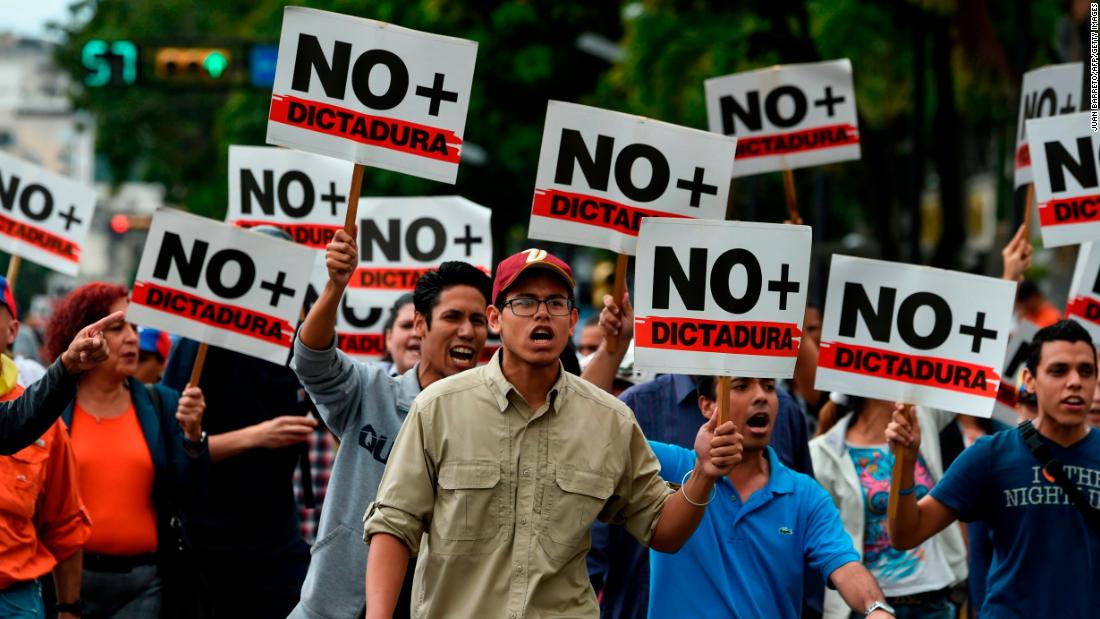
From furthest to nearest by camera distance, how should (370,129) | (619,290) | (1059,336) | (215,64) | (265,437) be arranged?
(215,64) → (265,437) → (619,290) → (370,129) → (1059,336)

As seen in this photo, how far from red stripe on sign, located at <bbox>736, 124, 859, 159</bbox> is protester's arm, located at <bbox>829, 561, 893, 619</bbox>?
4.70 meters

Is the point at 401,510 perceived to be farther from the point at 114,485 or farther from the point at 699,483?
the point at 114,485

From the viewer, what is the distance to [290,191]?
32.7ft

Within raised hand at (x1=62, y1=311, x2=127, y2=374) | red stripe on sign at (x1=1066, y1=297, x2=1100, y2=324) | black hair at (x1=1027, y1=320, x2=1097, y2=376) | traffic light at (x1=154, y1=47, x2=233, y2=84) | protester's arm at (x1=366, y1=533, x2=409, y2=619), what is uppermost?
traffic light at (x1=154, y1=47, x2=233, y2=84)

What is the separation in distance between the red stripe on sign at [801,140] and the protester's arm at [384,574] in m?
5.41

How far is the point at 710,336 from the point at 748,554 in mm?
678

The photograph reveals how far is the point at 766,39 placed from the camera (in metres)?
18.4

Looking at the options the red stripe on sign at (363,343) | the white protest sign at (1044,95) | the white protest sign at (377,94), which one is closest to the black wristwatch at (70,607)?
the white protest sign at (377,94)

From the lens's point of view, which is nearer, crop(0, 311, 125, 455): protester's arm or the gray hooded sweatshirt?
crop(0, 311, 125, 455): protester's arm

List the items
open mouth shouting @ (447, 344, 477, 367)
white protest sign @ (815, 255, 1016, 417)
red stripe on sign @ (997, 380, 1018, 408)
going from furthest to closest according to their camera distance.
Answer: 1. red stripe on sign @ (997, 380, 1018, 408)
2. white protest sign @ (815, 255, 1016, 417)
3. open mouth shouting @ (447, 344, 477, 367)

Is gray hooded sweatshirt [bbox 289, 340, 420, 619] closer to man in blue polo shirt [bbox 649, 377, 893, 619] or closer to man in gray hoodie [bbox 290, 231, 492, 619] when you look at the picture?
man in gray hoodie [bbox 290, 231, 492, 619]

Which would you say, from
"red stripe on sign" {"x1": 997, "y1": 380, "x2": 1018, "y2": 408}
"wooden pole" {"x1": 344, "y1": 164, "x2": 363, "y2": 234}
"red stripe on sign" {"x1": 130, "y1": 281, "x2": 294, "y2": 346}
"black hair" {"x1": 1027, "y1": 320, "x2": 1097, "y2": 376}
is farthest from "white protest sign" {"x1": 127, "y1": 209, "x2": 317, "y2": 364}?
"red stripe on sign" {"x1": 997, "y1": 380, "x2": 1018, "y2": 408}

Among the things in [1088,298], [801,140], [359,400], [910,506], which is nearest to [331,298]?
[359,400]

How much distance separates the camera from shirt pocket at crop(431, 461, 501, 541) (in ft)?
16.6
